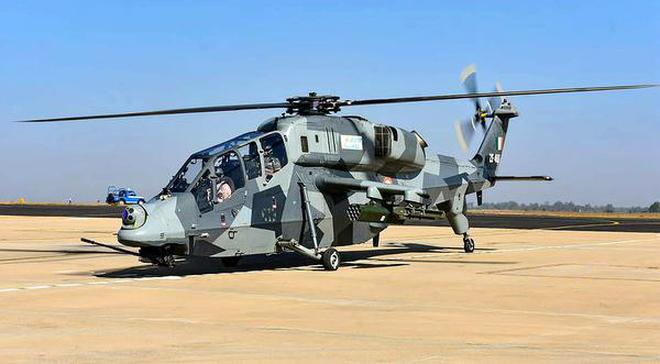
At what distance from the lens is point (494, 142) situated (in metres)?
31.2

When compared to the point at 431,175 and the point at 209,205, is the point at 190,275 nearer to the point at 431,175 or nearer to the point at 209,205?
the point at 209,205

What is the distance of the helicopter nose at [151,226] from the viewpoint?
18.0m

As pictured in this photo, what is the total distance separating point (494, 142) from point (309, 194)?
11.5 metres

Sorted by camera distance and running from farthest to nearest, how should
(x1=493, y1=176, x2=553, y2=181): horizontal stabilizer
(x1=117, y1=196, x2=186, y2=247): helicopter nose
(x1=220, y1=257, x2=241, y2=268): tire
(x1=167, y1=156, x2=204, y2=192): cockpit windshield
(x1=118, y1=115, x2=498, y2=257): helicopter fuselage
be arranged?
(x1=493, y1=176, x2=553, y2=181): horizontal stabilizer → (x1=220, y1=257, x2=241, y2=268): tire → (x1=167, y1=156, x2=204, y2=192): cockpit windshield → (x1=118, y1=115, x2=498, y2=257): helicopter fuselage → (x1=117, y1=196, x2=186, y2=247): helicopter nose

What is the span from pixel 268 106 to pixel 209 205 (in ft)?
11.5

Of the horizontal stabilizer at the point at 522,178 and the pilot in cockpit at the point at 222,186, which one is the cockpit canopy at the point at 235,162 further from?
the horizontal stabilizer at the point at 522,178

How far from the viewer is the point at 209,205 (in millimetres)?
19375

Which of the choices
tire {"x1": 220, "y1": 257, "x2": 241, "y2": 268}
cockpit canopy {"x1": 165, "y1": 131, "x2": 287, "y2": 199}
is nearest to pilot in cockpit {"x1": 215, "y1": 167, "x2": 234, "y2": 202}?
cockpit canopy {"x1": 165, "y1": 131, "x2": 287, "y2": 199}

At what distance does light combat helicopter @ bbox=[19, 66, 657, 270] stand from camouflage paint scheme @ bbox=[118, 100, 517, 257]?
3 cm

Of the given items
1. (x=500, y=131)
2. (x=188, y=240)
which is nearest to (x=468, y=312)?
(x=188, y=240)

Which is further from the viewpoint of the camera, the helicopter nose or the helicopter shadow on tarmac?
the helicopter shadow on tarmac

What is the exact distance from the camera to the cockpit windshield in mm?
19469

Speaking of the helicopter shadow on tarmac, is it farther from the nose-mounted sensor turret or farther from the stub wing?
the nose-mounted sensor turret

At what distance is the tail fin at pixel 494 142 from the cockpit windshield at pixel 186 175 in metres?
13.6
